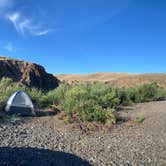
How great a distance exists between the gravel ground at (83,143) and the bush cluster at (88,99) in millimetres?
768

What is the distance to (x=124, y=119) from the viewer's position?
15.7 metres

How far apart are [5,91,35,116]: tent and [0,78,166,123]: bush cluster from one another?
0.58m

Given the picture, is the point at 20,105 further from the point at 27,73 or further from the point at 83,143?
the point at 27,73

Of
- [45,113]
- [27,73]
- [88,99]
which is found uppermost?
[27,73]

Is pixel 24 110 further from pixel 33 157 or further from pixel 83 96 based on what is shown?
pixel 33 157

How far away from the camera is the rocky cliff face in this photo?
2112 inches

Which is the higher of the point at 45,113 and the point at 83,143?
the point at 45,113

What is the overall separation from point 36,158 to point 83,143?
2.48m

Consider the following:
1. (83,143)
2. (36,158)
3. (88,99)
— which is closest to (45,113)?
(88,99)

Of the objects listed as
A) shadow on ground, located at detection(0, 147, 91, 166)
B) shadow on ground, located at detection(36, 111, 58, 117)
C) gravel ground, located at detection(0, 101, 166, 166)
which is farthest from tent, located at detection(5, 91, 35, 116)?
shadow on ground, located at detection(0, 147, 91, 166)

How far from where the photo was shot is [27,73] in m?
56.9

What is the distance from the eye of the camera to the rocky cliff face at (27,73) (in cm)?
5366

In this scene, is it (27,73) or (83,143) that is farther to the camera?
(27,73)

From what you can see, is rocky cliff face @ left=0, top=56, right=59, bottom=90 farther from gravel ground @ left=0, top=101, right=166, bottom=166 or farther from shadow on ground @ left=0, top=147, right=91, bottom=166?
shadow on ground @ left=0, top=147, right=91, bottom=166
